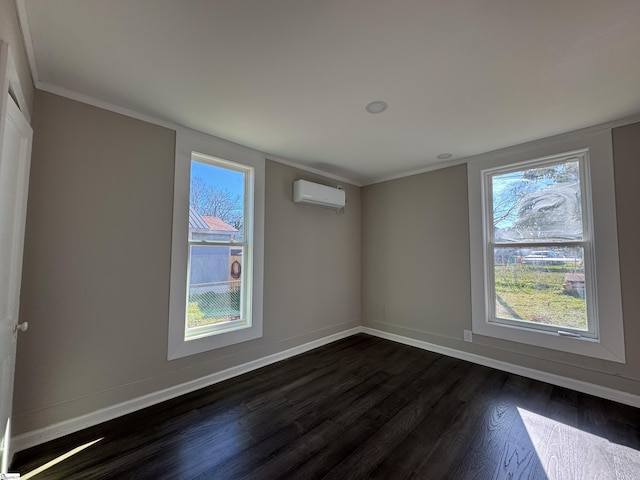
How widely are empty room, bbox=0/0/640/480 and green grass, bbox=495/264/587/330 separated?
0.03 meters

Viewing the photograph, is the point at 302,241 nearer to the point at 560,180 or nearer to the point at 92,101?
the point at 92,101

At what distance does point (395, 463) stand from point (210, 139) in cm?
308

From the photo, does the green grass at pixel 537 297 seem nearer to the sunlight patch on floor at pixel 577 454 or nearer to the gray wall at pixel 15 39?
the sunlight patch on floor at pixel 577 454

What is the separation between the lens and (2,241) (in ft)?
4.50

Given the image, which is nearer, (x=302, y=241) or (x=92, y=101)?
(x=92, y=101)

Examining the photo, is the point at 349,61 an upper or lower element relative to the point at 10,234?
upper

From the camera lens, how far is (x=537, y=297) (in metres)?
2.83

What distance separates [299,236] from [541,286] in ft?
9.08

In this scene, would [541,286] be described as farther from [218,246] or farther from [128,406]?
[128,406]

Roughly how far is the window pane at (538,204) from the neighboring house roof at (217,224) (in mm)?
3092

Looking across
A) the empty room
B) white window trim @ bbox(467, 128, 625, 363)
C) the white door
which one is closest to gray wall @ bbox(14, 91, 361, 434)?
the empty room

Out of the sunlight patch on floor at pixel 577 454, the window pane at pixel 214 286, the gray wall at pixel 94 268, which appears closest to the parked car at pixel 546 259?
the sunlight patch on floor at pixel 577 454

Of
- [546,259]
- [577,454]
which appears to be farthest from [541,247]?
[577,454]

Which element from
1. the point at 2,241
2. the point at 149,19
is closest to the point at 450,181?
the point at 149,19
